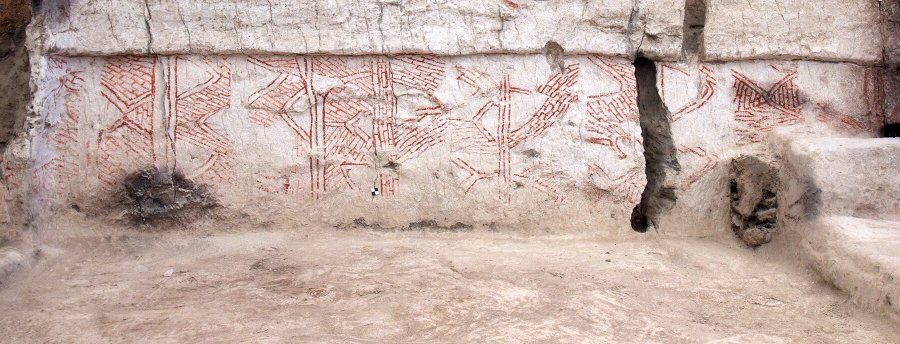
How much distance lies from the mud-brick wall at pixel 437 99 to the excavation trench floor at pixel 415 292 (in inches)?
11.0

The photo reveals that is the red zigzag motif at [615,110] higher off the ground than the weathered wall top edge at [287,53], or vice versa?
the weathered wall top edge at [287,53]

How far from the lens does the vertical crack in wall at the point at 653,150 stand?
539 centimetres

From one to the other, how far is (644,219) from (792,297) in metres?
1.31

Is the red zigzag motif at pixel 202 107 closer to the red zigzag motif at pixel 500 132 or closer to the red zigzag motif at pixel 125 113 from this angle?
the red zigzag motif at pixel 125 113

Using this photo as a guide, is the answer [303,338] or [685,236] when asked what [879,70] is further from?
[303,338]

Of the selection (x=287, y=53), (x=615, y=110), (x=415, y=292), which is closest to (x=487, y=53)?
(x=615, y=110)

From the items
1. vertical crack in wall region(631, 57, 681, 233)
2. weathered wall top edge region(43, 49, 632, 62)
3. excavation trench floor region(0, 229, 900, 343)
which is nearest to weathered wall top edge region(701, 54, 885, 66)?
weathered wall top edge region(43, 49, 632, 62)

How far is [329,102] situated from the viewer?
5.16m

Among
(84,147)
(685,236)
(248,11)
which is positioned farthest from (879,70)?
(84,147)

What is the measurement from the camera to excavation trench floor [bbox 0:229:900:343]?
3.75 metres

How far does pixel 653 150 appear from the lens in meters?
5.48

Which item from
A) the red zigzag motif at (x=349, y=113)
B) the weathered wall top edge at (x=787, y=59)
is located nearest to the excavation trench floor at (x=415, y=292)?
the red zigzag motif at (x=349, y=113)

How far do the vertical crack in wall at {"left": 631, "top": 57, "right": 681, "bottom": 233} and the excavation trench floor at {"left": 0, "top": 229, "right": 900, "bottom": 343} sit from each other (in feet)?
0.94

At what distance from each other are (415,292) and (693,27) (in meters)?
2.63
